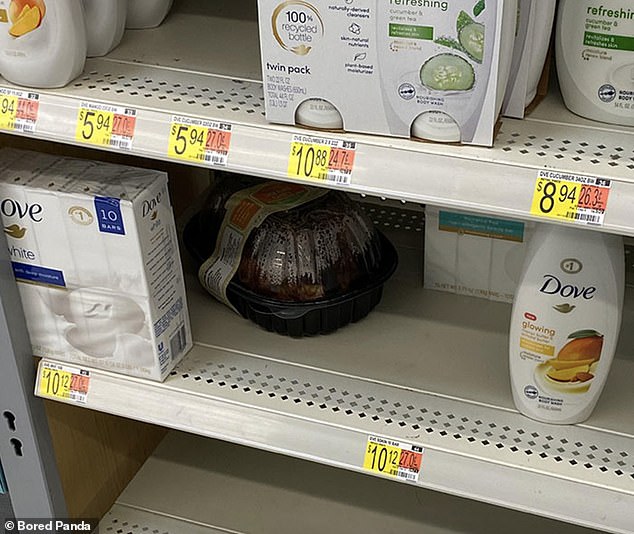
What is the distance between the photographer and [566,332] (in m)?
1.12

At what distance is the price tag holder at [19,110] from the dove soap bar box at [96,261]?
0.10 meters

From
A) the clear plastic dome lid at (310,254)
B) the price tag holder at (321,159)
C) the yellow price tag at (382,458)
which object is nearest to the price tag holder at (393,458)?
the yellow price tag at (382,458)

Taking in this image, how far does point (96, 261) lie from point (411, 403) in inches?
17.0

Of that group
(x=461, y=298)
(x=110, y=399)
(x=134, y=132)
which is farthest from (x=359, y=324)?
(x=134, y=132)

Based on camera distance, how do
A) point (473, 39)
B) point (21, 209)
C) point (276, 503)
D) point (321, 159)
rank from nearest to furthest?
1. point (473, 39)
2. point (321, 159)
3. point (21, 209)
4. point (276, 503)

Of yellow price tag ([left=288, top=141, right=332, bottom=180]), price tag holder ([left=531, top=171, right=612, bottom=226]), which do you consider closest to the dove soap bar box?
yellow price tag ([left=288, top=141, right=332, bottom=180])

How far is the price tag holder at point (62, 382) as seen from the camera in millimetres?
1326

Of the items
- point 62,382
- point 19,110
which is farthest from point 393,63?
point 62,382

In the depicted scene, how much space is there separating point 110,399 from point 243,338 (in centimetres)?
20

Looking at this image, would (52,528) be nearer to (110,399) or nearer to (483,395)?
(110,399)

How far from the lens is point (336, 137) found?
1.02m

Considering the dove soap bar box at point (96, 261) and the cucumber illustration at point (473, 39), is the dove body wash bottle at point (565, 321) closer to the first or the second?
the cucumber illustration at point (473, 39)

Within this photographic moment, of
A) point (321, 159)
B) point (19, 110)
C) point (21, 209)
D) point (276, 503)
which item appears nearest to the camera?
point (321, 159)

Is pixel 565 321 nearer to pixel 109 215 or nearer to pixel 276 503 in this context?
pixel 109 215
